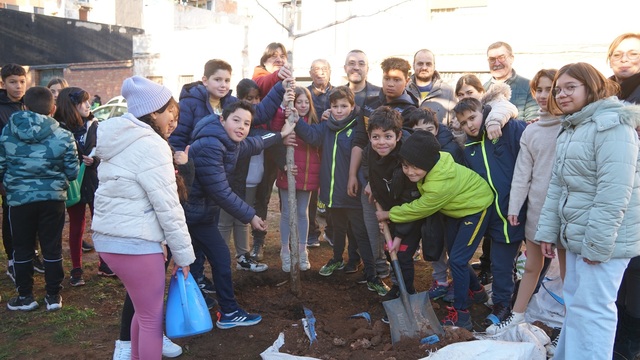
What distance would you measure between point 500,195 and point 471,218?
29 cm

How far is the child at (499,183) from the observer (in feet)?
12.7

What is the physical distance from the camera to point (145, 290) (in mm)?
2904

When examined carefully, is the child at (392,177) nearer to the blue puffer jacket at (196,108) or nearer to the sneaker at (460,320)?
the sneaker at (460,320)

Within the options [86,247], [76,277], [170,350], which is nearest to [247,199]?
[76,277]

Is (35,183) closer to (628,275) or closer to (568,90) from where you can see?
(568,90)

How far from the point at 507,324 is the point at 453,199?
0.99m

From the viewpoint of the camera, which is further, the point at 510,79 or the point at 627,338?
the point at 510,79

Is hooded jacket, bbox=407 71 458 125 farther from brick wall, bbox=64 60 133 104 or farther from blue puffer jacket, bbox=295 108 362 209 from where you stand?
brick wall, bbox=64 60 133 104

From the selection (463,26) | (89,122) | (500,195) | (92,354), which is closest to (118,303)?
(92,354)

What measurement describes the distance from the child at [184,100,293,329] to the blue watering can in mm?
845

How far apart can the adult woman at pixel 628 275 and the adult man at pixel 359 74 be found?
85.3 inches

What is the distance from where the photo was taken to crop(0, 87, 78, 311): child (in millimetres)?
4207

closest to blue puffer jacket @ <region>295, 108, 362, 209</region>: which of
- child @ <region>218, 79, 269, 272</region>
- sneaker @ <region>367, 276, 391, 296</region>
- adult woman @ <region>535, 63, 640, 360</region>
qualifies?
child @ <region>218, 79, 269, 272</region>

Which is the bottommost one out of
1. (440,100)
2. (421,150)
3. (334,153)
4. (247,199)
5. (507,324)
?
(507,324)
